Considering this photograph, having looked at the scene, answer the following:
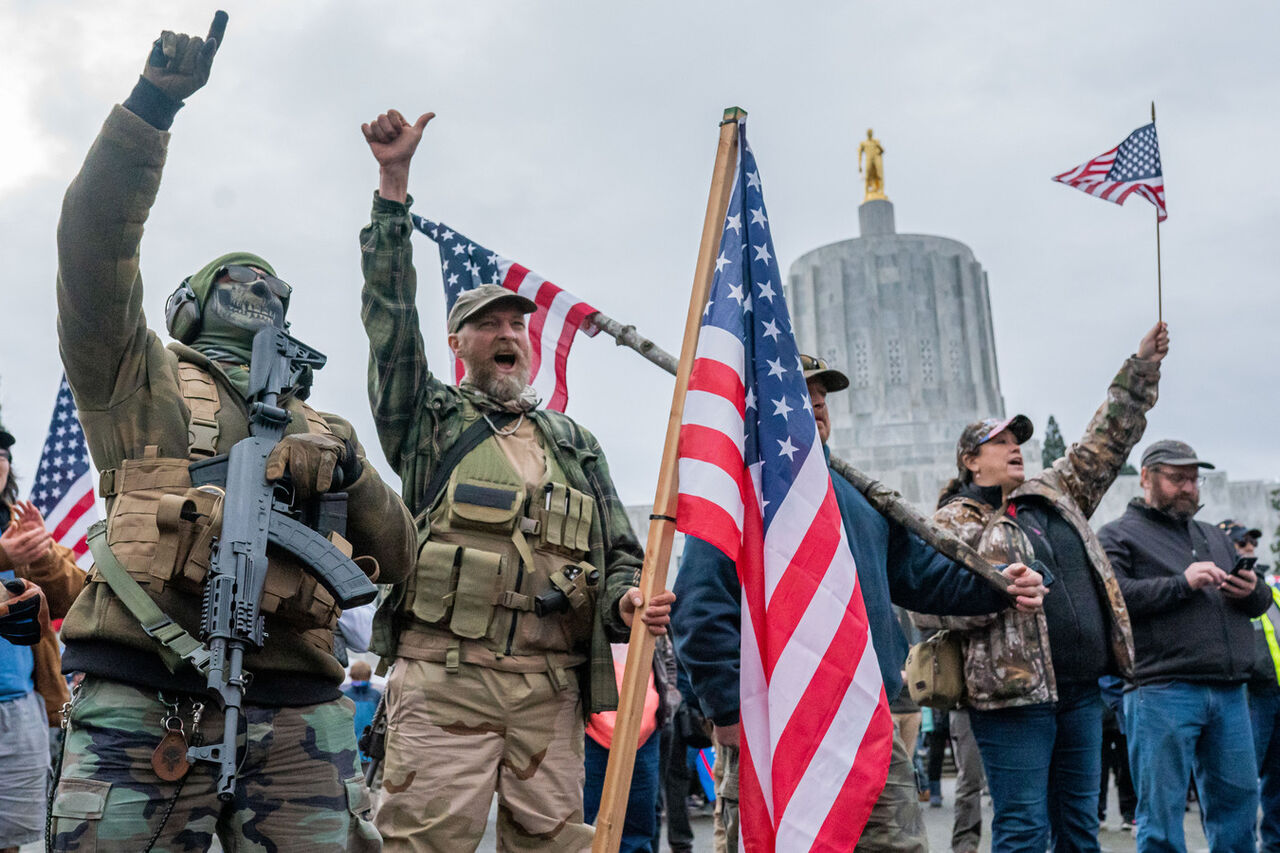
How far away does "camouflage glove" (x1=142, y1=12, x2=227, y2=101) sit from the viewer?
2.95 meters

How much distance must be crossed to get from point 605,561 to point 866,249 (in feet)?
109

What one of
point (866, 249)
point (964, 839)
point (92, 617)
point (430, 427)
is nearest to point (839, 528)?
point (430, 427)

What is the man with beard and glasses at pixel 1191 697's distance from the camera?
5734 mm

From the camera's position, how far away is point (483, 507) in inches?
158

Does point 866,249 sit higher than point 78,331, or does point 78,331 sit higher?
point 866,249

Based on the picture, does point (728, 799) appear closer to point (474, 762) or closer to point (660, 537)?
point (474, 762)

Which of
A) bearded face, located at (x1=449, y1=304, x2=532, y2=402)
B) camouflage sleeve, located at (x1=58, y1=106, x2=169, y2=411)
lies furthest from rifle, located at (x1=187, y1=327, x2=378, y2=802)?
bearded face, located at (x1=449, y1=304, x2=532, y2=402)

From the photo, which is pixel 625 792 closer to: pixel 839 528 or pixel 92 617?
pixel 839 528

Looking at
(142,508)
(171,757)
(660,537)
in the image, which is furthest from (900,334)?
(171,757)

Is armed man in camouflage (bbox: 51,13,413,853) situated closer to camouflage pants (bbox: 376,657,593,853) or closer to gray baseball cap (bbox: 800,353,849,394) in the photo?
camouflage pants (bbox: 376,657,593,853)

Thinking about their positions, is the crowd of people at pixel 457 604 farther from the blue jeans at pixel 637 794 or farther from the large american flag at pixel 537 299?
the large american flag at pixel 537 299

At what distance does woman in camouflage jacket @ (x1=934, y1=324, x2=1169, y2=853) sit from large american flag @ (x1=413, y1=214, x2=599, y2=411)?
190 centimetres

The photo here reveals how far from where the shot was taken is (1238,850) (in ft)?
18.9

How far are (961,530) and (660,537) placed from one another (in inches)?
102
